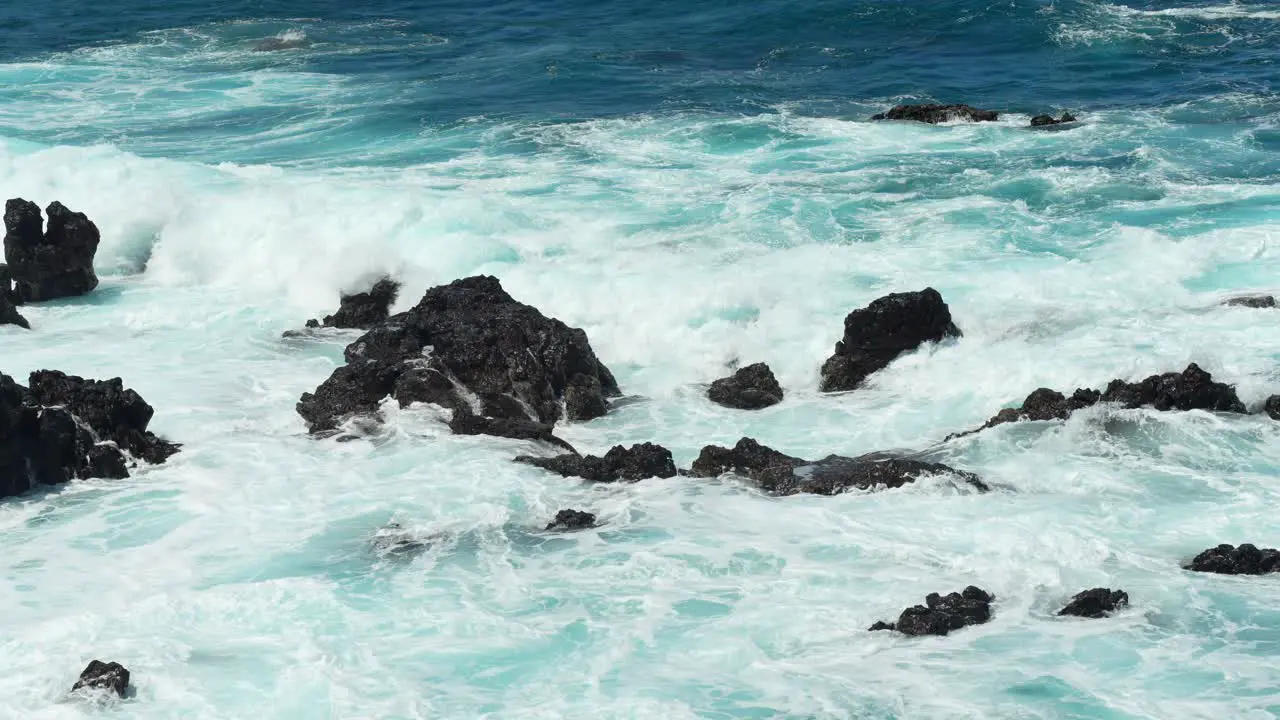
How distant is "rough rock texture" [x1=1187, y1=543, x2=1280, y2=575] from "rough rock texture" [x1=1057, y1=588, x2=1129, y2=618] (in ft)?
2.95

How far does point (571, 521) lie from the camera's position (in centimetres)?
1181

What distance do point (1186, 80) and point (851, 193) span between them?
10538 millimetres

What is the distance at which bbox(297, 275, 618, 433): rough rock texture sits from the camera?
47.1 feet

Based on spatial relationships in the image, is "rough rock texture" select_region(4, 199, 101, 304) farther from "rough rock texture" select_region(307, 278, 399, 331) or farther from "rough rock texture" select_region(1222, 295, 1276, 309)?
"rough rock texture" select_region(1222, 295, 1276, 309)

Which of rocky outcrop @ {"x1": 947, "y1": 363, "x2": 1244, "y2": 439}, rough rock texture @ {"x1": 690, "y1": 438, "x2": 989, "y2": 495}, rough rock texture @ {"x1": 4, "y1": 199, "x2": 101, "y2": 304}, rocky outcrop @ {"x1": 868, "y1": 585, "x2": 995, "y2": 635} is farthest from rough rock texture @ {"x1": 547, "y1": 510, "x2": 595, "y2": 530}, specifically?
rough rock texture @ {"x1": 4, "y1": 199, "x2": 101, "y2": 304}

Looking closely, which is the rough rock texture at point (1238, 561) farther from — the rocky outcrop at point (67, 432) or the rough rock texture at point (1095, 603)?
the rocky outcrop at point (67, 432)

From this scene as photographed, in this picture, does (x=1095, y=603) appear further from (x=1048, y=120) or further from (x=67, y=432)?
(x=1048, y=120)

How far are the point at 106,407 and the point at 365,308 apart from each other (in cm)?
495

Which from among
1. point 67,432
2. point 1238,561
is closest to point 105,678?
point 67,432

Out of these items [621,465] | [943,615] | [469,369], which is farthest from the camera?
[469,369]

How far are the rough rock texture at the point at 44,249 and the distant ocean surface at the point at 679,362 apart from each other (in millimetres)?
942

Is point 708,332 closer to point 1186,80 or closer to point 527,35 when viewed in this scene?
point 1186,80

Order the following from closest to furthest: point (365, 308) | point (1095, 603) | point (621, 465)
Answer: point (1095, 603) < point (621, 465) < point (365, 308)

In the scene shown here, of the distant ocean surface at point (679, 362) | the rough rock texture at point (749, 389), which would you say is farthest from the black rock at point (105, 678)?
the rough rock texture at point (749, 389)
